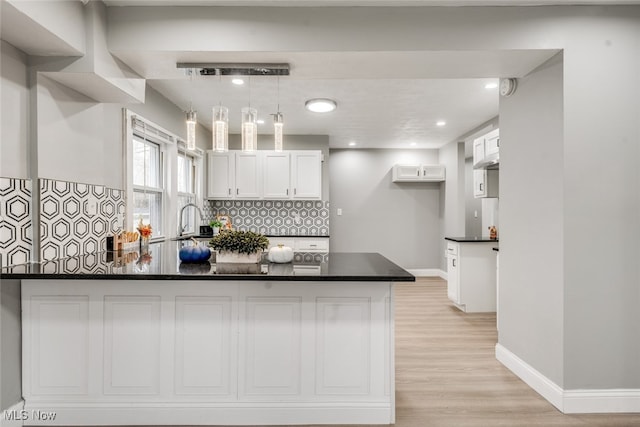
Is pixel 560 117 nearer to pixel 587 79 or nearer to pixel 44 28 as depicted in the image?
pixel 587 79

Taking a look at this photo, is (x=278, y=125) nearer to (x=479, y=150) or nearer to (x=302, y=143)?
(x=479, y=150)

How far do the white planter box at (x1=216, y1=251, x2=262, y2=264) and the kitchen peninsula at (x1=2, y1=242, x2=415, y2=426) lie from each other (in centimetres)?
15

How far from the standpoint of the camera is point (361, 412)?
202cm

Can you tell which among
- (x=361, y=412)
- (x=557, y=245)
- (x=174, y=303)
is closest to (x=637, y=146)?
(x=557, y=245)

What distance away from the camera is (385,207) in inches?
273

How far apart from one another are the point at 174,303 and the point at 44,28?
1.60 meters

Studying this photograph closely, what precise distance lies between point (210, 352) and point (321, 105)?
3.06 metres

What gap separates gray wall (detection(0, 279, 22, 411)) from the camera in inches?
74.4

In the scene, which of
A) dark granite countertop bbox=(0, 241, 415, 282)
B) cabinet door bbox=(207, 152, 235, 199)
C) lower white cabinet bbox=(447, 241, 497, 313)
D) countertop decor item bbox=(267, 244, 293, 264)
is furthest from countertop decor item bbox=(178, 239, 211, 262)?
cabinet door bbox=(207, 152, 235, 199)

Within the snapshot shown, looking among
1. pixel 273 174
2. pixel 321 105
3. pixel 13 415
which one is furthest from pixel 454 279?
pixel 13 415

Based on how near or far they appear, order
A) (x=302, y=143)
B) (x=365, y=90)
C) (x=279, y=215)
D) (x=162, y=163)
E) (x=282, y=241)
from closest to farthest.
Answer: (x=365, y=90) < (x=162, y=163) < (x=282, y=241) < (x=302, y=143) < (x=279, y=215)

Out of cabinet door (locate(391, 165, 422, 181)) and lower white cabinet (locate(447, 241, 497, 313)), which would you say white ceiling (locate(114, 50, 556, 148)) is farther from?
lower white cabinet (locate(447, 241, 497, 313))

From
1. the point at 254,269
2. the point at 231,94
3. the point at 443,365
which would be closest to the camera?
the point at 254,269

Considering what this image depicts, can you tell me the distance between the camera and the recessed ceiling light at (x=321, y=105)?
407 centimetres
